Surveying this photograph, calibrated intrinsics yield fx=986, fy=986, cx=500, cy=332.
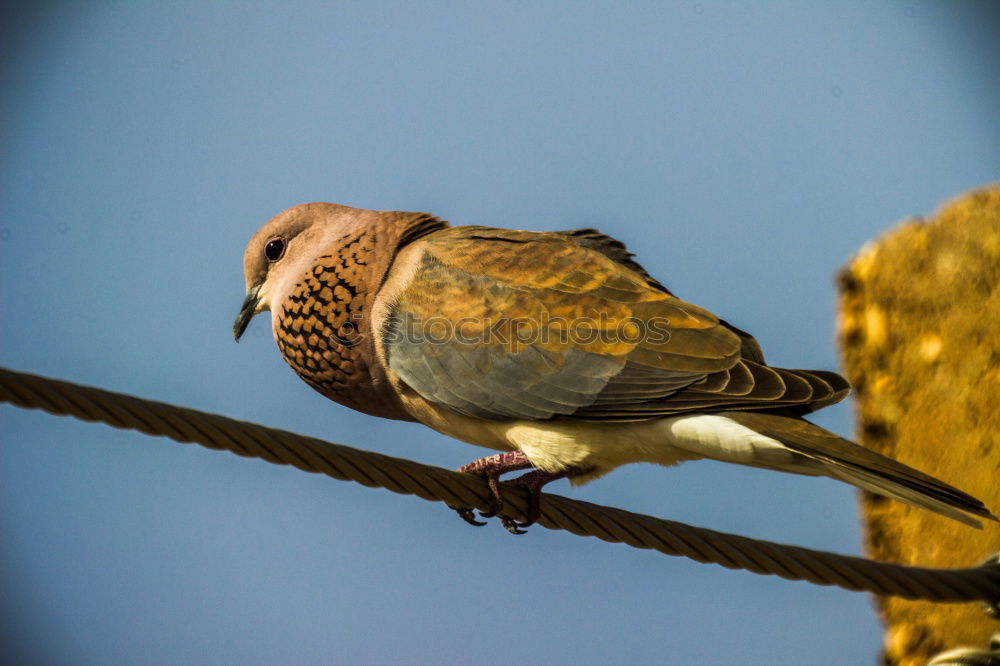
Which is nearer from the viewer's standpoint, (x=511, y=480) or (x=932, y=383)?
(x=511, y=480)

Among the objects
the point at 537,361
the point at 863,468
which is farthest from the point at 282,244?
the point at 863,468

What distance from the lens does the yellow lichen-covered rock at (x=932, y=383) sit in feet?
15.3

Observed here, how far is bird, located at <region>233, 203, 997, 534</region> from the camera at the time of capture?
2.93 m

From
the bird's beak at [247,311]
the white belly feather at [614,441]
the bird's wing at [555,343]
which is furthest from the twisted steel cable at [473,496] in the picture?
the bird's beak at [247,311]

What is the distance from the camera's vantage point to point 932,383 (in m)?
4.91

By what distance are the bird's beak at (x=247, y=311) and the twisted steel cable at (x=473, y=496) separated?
1372 mm

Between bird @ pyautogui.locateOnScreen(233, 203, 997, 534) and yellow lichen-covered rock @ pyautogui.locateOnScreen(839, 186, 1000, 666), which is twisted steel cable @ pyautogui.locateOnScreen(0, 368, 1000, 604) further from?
yellow lichen-covered rock @ pyautogui.locateOnScreen(839, 186, 1000, 666)

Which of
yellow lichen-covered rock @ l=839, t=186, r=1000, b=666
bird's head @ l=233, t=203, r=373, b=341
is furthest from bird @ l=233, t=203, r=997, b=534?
yellow lichen-covered rock @ l=839, t=186, r=1000, b=666

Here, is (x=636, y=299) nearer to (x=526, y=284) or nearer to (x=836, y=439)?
(x=526, y=284)

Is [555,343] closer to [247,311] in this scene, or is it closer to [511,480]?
[511,480]

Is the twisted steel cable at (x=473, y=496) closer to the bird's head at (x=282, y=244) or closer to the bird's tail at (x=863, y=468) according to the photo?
the bird's tail at (x=863, y=468)

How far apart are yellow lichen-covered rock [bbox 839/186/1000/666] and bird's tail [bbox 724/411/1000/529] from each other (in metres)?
2.28

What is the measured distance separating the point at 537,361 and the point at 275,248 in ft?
4.10

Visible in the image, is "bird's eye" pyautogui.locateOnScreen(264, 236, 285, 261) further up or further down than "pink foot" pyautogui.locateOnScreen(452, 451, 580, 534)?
further up
